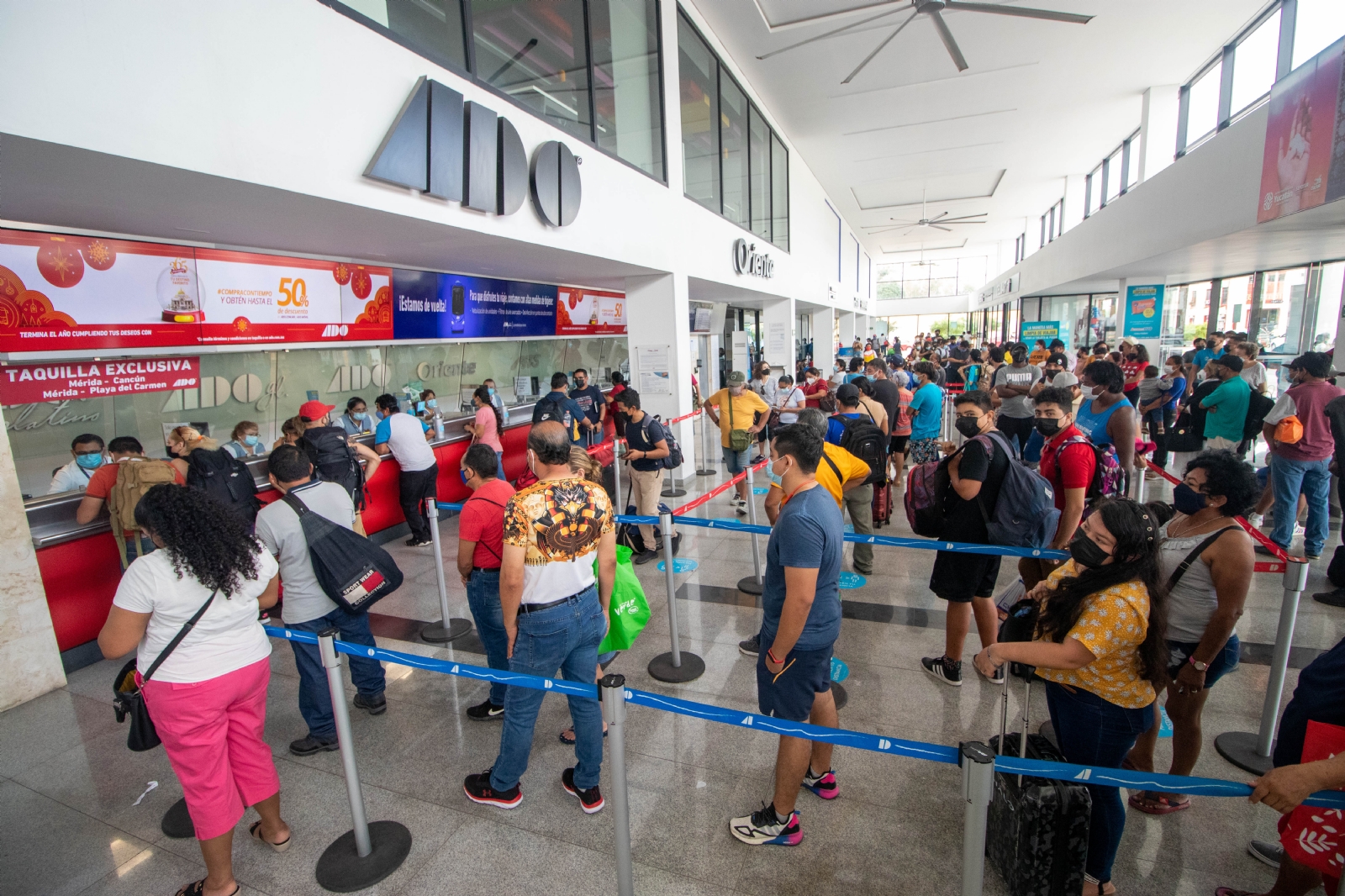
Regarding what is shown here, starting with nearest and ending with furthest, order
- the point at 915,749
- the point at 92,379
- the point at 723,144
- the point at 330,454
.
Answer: the point at 915,749, the point at 92,379, the point at 330,454, the point at 723,144

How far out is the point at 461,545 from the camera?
3143mm

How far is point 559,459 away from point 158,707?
1.73 m

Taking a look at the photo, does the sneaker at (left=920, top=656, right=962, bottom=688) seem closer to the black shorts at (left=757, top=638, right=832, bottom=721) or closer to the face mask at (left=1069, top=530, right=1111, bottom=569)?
the black shorts at (left=757, top=638, right=832, bottom=721)

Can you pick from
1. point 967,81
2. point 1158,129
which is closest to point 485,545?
point 967,81

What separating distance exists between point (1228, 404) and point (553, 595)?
7342 millimetres

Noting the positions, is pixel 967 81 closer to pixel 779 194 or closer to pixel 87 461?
pixel 779 194

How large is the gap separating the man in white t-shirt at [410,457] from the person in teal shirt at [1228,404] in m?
8.25

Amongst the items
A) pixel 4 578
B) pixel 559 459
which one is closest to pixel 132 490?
pixel 4 578

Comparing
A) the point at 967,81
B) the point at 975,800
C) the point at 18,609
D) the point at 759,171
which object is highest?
the point at 967,81

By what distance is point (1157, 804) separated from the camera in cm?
275

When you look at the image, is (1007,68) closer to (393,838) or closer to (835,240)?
(835,240)

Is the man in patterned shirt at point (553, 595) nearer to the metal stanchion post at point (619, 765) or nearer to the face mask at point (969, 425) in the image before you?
the metal stanchion post at point (619, 765)

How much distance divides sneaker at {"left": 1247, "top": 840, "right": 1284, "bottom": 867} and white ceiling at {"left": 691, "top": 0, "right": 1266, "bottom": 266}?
877 centimetres

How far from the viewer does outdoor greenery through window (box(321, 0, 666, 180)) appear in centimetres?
478
